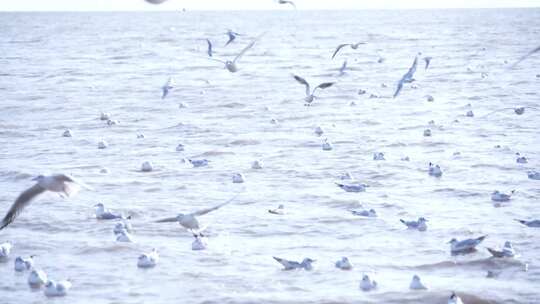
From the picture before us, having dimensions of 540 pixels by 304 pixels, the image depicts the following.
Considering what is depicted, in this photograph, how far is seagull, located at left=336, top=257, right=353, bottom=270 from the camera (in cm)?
997

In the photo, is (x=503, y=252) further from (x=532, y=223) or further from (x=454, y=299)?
(x=454, y=299)

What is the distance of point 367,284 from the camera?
927cm

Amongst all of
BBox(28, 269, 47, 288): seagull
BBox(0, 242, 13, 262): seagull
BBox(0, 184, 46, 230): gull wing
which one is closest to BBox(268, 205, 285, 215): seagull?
BBox(0, 242, 13, 262): seagull

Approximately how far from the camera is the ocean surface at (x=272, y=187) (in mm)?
9625

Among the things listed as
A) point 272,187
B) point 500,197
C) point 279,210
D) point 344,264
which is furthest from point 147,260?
point 500,197

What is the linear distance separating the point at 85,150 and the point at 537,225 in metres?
9.43

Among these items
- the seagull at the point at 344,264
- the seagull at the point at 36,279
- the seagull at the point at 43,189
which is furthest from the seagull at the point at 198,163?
the seagull at the point at 36,279

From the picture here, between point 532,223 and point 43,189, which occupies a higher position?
point 43,189

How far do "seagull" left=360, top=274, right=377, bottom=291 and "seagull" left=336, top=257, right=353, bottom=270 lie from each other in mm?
627

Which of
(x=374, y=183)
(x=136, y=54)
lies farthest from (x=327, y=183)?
(x=136, y=54)

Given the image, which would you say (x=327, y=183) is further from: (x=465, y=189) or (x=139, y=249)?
(x=139, y=249)

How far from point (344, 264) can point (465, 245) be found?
1.52 meters

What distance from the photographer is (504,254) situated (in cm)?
1030

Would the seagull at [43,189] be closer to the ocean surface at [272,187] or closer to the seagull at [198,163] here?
the ocean surface at [272,187]
